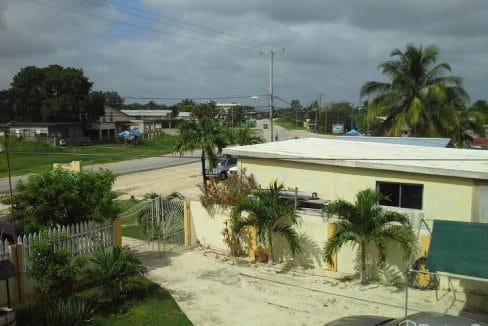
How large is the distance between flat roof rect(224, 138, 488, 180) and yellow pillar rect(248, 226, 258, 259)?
102 inches

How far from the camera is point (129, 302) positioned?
436 inches

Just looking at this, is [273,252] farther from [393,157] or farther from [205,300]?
[393,157]

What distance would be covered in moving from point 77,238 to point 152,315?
130 inches

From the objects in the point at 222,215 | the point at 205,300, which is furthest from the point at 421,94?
the point at 205,300

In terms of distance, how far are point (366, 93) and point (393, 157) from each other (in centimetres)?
1633

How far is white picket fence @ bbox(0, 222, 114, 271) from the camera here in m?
11.2

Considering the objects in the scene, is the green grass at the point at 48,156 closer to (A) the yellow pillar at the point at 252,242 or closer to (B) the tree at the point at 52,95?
(B) the tree at the point at 52,95

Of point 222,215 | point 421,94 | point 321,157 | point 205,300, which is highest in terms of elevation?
point 421,94

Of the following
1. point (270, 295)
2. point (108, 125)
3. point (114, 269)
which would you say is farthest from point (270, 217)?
point (108, 125)

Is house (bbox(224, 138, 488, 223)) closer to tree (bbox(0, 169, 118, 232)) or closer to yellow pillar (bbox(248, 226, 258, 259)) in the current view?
yellow pillar (bbox(248, 226, 258, 259))

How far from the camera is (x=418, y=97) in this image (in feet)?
95.0

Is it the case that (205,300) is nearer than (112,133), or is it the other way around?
(205,300)

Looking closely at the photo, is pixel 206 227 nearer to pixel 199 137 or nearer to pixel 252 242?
pixel 252 242

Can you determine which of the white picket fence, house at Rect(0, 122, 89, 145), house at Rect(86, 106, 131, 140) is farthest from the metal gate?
house at Rect(86, 106, 131, 140)
